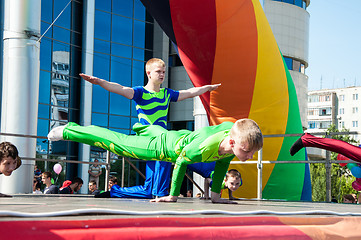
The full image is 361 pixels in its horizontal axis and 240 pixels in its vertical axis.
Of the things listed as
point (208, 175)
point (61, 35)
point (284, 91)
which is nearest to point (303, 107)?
point (61, 35)

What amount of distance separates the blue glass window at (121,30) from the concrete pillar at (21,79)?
14378 millimetres

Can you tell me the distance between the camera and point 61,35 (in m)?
19.9

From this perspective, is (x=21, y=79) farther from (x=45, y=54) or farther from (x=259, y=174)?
(x=45, y=54)

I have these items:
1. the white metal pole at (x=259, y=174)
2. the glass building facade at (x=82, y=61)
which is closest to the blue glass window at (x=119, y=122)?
the glass building facade at (x=82, y=61)

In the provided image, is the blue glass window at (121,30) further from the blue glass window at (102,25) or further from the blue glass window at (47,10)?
the blue glass window at (47,10)

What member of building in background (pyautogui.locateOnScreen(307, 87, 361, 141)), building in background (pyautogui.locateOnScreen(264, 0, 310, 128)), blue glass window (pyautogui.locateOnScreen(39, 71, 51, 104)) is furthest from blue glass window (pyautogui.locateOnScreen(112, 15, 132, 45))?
building in background (pyautogui.locateOnScreen(307, 87, 361, 141))

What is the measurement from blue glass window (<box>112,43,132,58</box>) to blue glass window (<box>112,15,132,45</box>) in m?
0.23

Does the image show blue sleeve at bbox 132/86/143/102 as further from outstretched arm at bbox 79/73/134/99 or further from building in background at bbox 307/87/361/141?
building in background at bbox 307/87/361/141

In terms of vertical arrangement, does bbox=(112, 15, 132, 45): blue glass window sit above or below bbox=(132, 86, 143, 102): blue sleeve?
above

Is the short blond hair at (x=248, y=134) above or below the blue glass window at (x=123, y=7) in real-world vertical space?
below

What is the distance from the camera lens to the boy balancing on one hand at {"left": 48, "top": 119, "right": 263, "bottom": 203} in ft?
11.4

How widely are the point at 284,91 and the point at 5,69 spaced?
4460 mm

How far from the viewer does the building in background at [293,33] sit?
27188mm

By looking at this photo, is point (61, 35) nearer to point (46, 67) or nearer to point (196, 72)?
point (46, 67)
